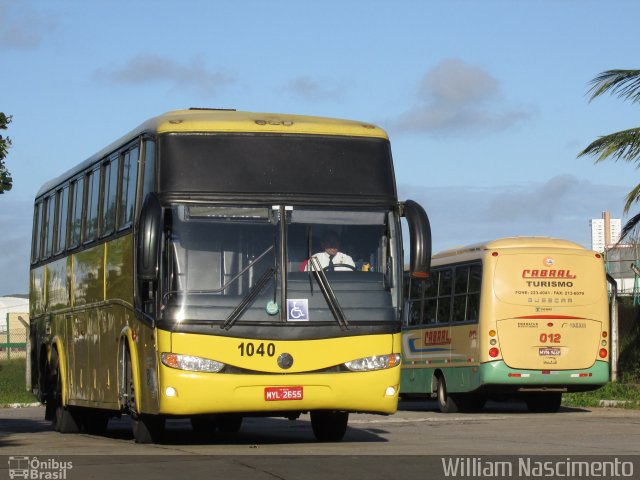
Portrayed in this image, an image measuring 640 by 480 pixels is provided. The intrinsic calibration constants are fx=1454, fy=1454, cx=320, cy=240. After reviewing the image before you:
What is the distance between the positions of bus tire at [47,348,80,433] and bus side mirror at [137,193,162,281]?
657cm

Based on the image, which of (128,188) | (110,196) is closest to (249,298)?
(128,188)

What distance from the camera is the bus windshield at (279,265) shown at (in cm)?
1571

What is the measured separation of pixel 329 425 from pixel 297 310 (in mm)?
2470

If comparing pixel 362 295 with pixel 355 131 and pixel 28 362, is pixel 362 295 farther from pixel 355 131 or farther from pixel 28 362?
pixel 28 362

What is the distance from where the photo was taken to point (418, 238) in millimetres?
16031

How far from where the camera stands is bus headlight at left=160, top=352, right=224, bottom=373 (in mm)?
15602

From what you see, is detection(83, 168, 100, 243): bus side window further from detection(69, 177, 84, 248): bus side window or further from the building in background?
the building in background

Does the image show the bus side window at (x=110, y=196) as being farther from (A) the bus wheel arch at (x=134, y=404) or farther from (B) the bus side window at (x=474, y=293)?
(B) the bus side window at (x=474, y=293)

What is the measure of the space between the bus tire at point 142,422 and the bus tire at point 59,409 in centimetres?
442
